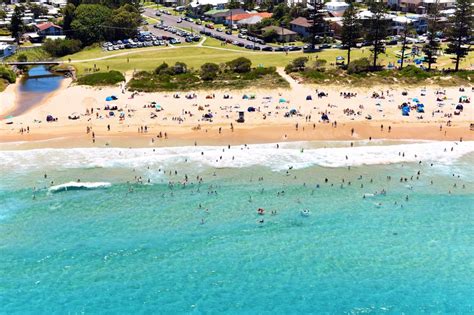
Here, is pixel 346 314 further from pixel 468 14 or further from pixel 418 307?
pixel 468 14

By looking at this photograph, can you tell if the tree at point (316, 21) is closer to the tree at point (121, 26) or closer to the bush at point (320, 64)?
the bush at point (320, 64)

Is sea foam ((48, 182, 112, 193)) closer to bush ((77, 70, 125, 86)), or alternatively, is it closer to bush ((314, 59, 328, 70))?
bush ((77, 70, 125, 86))

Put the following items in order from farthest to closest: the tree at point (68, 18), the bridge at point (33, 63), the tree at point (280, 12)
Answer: the tree at point (280, 12)
the tree at point (68, 18)
the bridge at point (33, 63)

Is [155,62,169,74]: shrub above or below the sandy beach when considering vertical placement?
above

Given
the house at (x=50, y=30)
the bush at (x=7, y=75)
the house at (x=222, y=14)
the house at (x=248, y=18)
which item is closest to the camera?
the bush at (x=7, y=75)

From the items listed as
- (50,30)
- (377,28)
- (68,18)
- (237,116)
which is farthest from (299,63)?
(50,30)

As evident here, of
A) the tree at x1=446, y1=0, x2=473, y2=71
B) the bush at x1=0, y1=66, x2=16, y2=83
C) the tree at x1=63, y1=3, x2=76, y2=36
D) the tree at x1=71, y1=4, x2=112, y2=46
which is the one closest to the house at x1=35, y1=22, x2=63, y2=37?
the tree at x1=63, y1=3, x2=76, y2=36

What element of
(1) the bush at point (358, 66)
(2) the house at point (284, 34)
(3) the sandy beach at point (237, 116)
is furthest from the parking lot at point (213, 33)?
(3) the sandy beach at point (237, 116)

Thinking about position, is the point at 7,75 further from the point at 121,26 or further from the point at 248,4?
the point at 248,4
